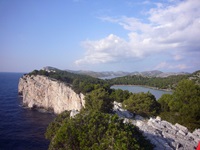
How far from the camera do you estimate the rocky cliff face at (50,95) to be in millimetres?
59719

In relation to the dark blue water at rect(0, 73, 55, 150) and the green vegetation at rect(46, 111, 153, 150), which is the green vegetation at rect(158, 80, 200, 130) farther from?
the dark blue water at rect(0, 73, 55, 150)

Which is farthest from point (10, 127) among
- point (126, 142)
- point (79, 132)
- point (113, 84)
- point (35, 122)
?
point (113, 84)

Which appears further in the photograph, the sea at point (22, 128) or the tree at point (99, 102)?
the sea at point (22, 128)

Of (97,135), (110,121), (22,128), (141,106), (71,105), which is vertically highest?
(110,121)

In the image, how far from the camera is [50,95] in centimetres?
6681

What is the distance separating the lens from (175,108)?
32156 millimetres

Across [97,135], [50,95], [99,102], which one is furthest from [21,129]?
[97,135]

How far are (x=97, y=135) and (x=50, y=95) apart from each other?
56735 millimetres

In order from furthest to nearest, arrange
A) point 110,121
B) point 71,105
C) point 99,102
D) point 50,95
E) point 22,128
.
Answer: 1. point 50,95
2. point 71,105
3. point 22,128
4. point 99,102
5. point 110,121

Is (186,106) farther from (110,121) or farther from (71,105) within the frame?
(71,105)

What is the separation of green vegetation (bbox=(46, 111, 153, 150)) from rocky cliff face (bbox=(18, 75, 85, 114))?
134 feet

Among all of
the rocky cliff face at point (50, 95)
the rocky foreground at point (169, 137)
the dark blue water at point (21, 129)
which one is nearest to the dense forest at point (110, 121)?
the rocky foreground at point (169, 137)

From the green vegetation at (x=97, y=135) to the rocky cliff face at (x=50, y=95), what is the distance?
40694 millimetres

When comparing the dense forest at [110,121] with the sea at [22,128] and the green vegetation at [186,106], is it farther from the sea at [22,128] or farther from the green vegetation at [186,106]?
the sea at [22,128]
